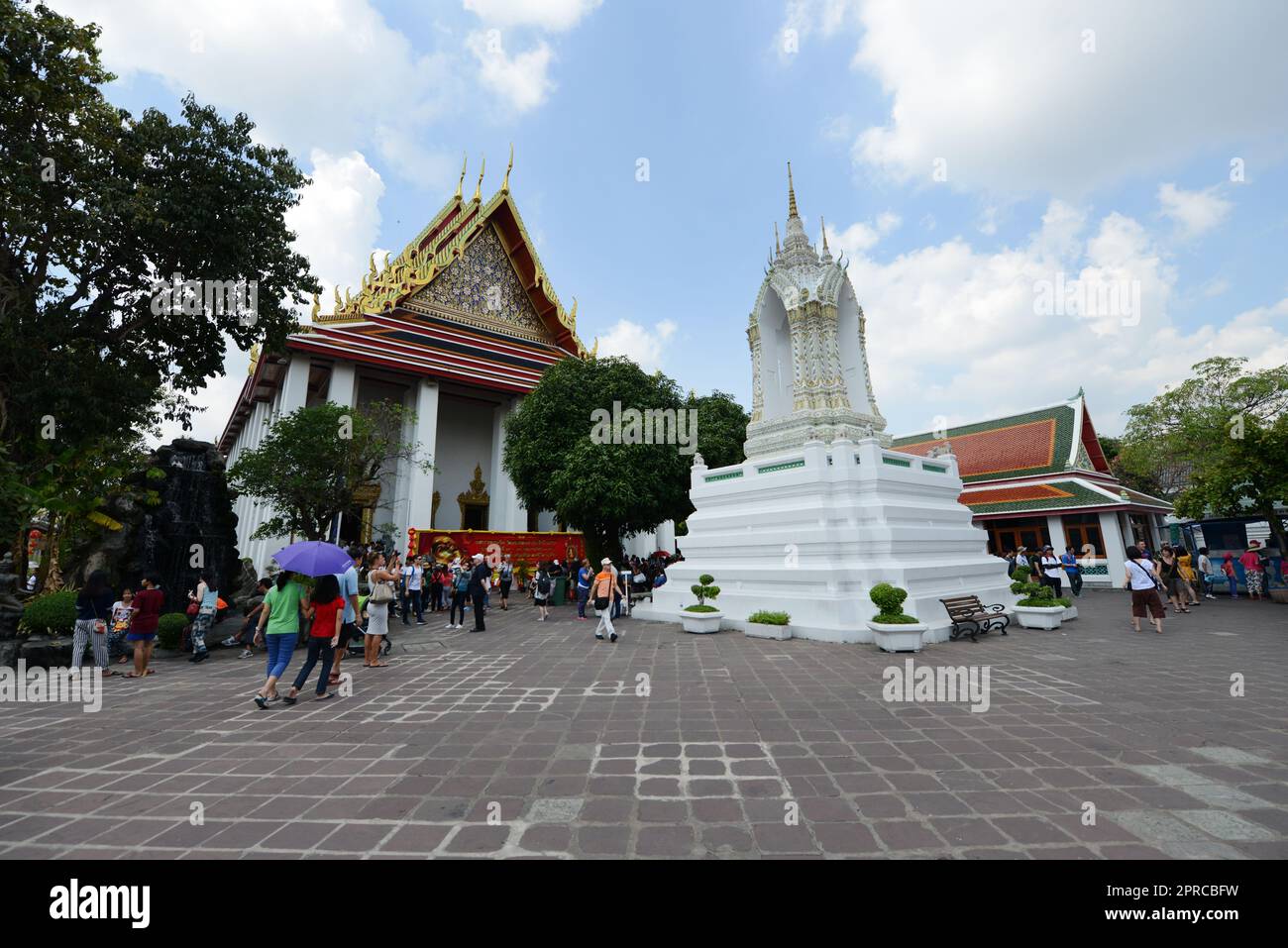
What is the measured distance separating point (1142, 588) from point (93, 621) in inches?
663

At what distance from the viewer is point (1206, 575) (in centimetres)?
1525

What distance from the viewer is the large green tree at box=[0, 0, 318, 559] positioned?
9.02m

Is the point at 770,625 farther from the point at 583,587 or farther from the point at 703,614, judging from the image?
the point at 583,587

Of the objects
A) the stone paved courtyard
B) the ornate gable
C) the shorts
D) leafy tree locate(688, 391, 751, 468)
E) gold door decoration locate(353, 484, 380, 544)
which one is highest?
the ornate gable

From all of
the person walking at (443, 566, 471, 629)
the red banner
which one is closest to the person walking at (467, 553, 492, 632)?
the person walking at (443, 566, 471, 629)

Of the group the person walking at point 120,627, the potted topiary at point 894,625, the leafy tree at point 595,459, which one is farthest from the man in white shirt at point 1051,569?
the person walking at point 120,627

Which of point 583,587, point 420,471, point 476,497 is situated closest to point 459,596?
point 583,587

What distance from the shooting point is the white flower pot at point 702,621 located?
10.1 m

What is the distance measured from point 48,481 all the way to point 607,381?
45.2 feet

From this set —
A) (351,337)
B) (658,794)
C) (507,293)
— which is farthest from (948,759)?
(507,293)

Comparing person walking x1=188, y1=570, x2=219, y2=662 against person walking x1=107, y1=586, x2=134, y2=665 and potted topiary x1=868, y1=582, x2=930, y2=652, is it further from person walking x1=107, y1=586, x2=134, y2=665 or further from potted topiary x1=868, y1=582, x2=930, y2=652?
potted topiary x1=868, y1=582, x2=930, y2=652

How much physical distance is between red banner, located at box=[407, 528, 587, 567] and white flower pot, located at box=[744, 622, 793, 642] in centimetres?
1085

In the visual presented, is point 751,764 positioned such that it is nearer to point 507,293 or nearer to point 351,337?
point 351,337

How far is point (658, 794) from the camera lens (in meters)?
3.17
